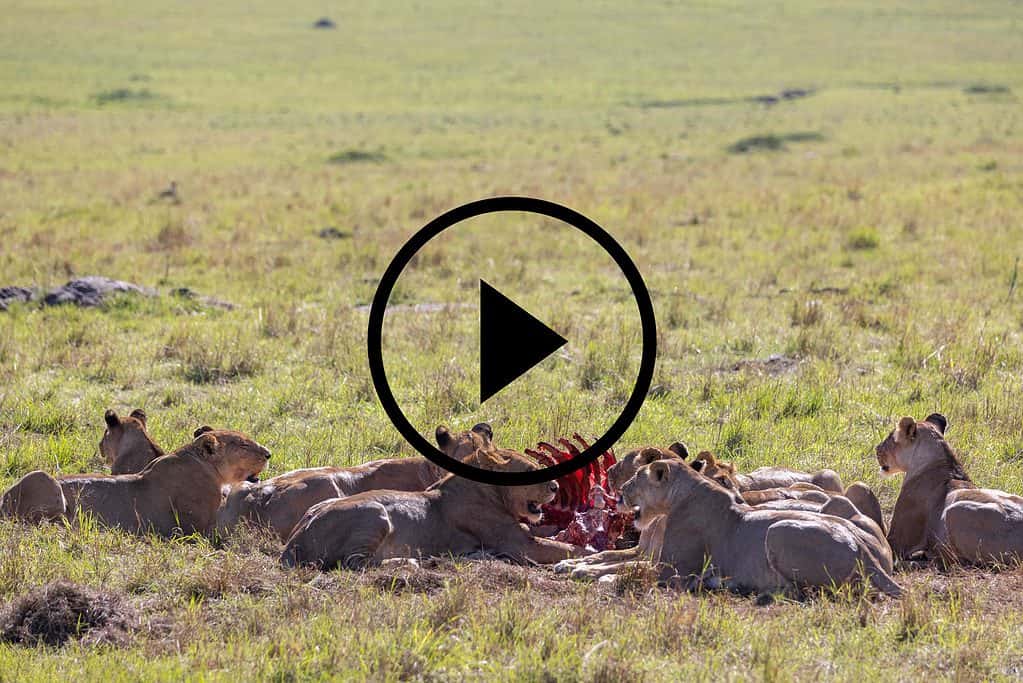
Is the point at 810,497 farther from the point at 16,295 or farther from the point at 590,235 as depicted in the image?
the point at 16,295

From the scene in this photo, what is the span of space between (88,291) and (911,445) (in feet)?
34.9

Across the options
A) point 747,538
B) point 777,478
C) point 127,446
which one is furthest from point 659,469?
point 127,446

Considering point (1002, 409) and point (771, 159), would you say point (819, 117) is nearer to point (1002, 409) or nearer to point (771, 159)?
point (771, 159)

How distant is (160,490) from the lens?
837 centimetres

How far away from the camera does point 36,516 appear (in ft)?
26.3

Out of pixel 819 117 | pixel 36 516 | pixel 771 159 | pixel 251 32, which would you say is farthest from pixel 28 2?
pixel 36 516

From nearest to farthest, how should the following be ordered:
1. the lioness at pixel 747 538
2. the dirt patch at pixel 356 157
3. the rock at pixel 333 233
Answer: the lioness at pixel 747 538
the rock at pixel 333 233
the dirt patch at pixel 356 157

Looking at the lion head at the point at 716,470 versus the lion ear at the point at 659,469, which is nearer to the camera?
the lion ear at the point at 659,469

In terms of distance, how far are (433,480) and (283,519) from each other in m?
1.14

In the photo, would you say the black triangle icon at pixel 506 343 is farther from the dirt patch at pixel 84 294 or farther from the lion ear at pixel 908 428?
the dirt patch at pixel 84 294

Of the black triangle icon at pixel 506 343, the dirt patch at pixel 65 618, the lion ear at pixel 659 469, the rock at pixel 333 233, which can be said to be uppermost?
the black triangle icon at pixel 506 343

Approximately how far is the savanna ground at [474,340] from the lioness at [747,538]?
0.96 ft

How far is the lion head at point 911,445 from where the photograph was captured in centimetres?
830

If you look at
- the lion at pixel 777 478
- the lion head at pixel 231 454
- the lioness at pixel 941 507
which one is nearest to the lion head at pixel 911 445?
the lioness at pixel 941 507
